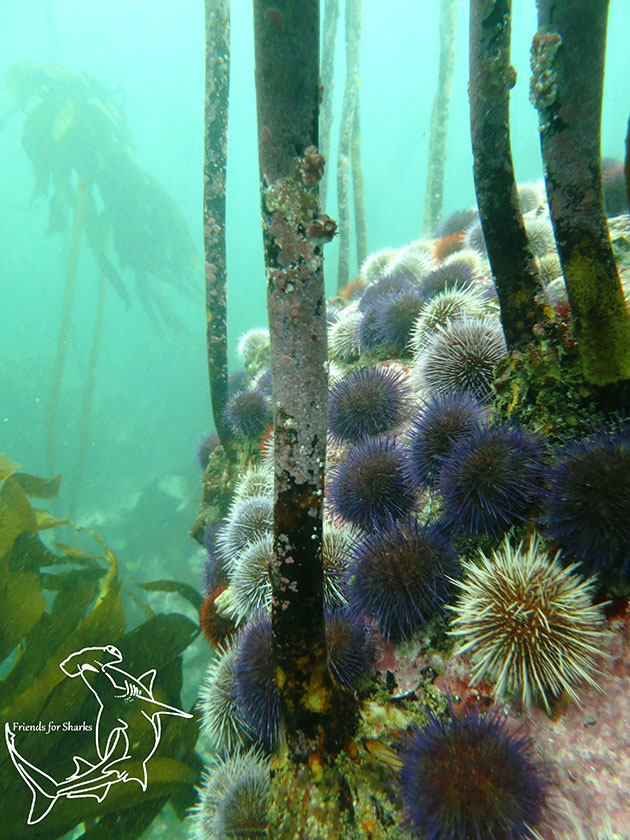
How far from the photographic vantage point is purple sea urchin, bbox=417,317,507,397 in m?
2.83

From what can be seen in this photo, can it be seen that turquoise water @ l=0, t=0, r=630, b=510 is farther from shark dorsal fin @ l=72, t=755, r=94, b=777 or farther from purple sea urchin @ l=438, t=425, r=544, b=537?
purple sea urchin @ l=438, t=425, r=544, b=537

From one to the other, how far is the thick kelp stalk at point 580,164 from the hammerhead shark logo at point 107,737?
13.0 feet

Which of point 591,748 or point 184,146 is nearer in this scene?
point 591,748

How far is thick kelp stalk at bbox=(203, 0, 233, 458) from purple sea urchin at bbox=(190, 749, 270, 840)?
3814 mm

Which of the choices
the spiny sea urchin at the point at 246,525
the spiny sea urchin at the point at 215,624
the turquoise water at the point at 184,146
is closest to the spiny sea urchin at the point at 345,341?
the spiny sea urchin at the point at 246,525

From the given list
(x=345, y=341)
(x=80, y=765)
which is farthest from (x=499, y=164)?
(x=80, y=765)

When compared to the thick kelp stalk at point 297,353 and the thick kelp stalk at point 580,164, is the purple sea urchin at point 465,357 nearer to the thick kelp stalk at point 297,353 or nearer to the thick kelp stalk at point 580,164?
the thick kelp stalk at point 580,164

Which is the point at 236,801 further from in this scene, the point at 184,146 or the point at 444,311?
the point at 184,146

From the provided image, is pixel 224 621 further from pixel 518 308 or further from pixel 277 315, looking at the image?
pixel 518 308

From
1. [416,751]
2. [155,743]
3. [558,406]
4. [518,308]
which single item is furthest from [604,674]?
[155,743]

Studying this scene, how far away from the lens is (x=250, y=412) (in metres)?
4.77

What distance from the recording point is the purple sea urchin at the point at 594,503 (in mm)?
1519

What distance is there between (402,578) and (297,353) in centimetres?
122

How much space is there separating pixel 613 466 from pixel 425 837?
1429 mm
